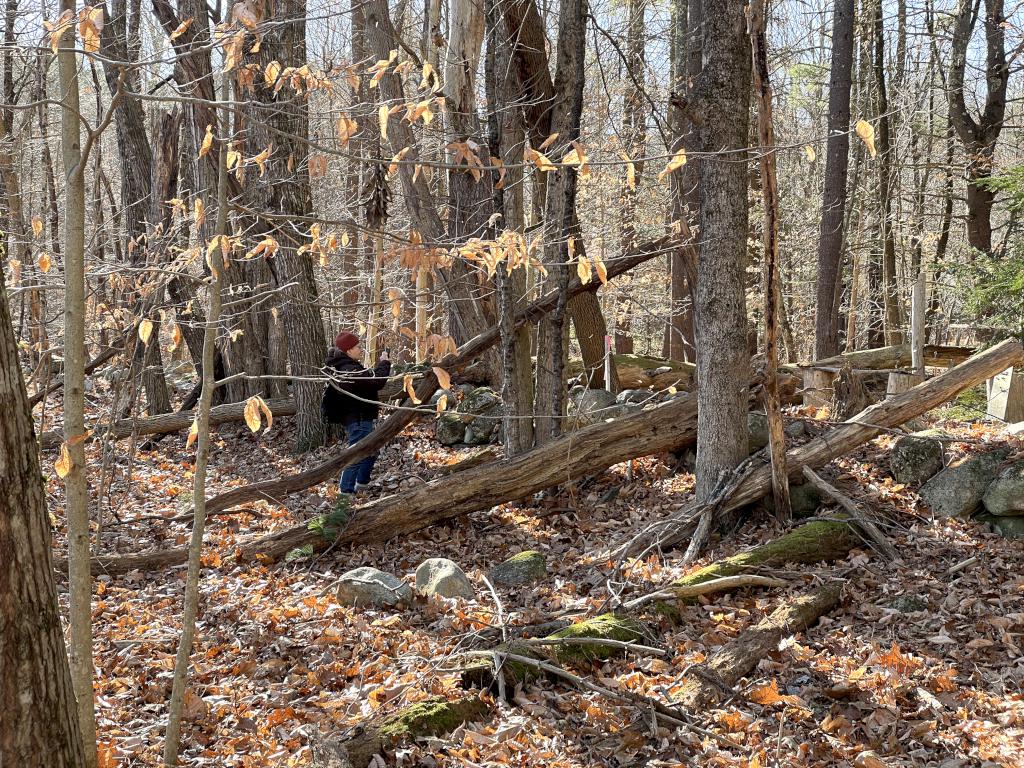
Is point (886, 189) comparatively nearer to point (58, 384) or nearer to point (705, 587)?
point (705, 587)

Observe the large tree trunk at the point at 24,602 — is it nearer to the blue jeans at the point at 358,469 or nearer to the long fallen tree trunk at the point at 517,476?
the long fallen tree trunk at the point at 517,476

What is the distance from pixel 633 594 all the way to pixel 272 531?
386 centimetres

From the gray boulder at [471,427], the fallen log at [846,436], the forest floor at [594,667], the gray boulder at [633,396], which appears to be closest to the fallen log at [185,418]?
the gray boulder at [471,427]

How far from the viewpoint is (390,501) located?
827 centimetres

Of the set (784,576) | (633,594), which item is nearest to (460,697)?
(633,594)

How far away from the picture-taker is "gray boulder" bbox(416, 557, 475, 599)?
6.54 metres

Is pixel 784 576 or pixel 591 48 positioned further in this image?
pixel 591 48

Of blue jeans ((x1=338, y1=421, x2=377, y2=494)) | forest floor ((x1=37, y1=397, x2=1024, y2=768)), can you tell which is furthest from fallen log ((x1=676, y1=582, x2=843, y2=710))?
blue jeans ((x1=338, y1=421, x2=377, y2=494))

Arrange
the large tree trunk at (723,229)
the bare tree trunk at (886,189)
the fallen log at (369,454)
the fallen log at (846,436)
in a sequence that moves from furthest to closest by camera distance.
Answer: the bare tree trunk at (886,189) < the fallen log at (369,454) < the fallen log at (846,436) < the large tree trunk at (723,229)

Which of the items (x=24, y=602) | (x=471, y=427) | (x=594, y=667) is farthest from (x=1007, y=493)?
(x=24, y=602)

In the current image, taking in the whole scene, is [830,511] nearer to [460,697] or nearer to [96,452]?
[460,697]

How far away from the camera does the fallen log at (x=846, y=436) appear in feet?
24.2

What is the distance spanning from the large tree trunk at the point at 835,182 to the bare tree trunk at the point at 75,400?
10.6 m

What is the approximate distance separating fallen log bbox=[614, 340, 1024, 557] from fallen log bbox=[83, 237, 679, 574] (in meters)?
1.32
